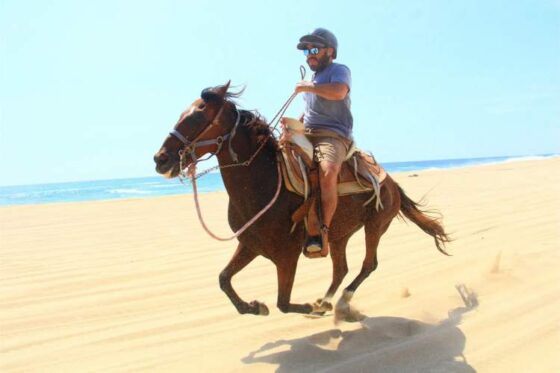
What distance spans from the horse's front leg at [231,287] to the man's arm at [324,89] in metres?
1.59

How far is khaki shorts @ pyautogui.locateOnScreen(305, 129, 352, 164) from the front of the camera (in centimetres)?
467

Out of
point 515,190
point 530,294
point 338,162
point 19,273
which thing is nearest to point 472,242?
point 530,294

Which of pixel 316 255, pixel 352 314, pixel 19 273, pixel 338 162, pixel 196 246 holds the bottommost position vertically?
pixel 196 246

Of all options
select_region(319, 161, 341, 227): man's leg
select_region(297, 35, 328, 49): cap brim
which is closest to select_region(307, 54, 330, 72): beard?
select_region(297, 35, 328, 49): cap brim

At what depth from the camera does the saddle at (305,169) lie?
4.48 m

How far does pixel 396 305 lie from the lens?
5.77 m

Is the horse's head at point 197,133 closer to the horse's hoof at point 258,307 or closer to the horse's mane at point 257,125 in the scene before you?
the horse's mane at point 257,125

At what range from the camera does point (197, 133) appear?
4.03 m

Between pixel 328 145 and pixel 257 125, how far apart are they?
29.5 inches

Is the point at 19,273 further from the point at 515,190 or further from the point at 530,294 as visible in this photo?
the point at 515,190

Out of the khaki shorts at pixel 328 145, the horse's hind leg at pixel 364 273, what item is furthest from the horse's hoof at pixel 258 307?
the khaki shorts at pixel 328 145

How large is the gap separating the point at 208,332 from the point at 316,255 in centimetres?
157

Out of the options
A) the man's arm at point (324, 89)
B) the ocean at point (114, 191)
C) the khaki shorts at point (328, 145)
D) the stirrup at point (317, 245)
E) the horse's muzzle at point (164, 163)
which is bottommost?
the ocean at point (114, 191)

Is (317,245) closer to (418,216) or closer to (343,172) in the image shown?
(343,172)
